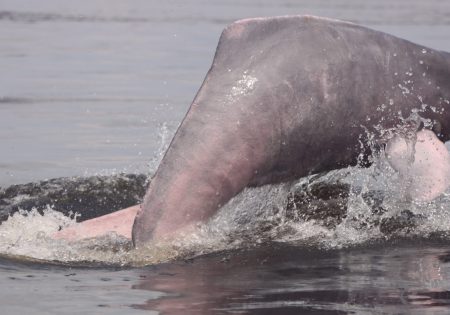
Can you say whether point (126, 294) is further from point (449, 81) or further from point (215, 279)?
point (449, 81)

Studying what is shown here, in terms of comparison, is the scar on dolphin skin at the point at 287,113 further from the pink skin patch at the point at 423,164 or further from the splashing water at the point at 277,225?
the splashing water at the point at 277,225

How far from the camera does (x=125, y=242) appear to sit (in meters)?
11.3

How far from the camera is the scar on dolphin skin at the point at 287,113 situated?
11.2 metres

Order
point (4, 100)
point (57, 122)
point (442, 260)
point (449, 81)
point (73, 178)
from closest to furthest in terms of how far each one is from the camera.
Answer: point (442, 260), point (449, 81), point (73, 178), point (57, 122), point (4, 100)

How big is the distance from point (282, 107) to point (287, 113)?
7 cm

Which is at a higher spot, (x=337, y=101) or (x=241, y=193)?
(x=337, y=101)

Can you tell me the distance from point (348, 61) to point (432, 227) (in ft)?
5.19

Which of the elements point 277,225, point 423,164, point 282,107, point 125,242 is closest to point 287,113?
point 282,107

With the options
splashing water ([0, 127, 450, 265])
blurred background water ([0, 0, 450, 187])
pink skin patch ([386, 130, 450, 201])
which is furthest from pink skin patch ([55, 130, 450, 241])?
blurred background water ([0, 0, 450, 187])

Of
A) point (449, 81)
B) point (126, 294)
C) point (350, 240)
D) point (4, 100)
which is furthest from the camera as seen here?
point (4, 100)

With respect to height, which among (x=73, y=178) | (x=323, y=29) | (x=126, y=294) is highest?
(x=323, y=29)

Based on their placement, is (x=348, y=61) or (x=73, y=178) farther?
(x=73, y=178)

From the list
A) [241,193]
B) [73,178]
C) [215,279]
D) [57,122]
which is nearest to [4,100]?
[57,122]

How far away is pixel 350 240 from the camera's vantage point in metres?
11.6
